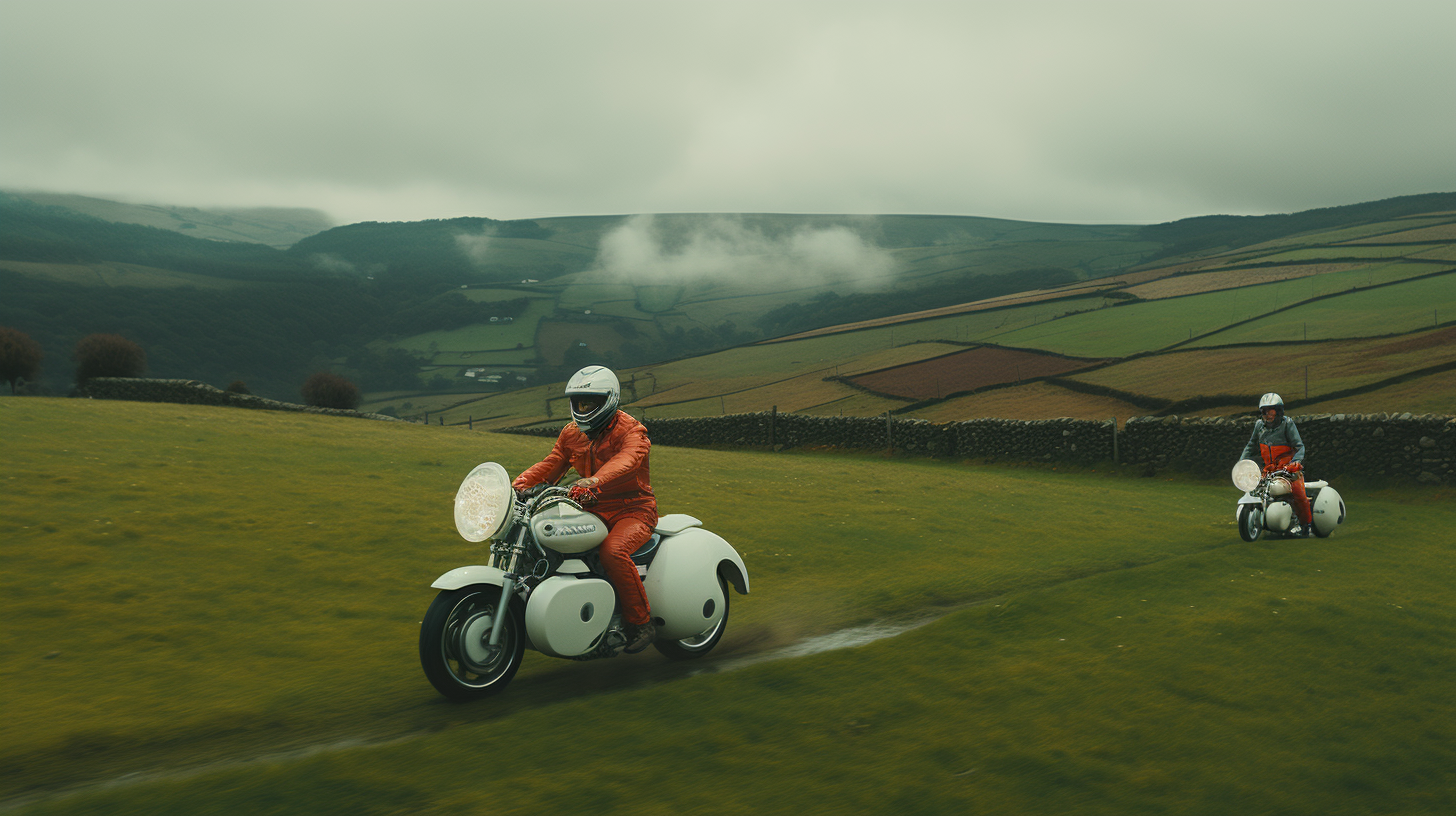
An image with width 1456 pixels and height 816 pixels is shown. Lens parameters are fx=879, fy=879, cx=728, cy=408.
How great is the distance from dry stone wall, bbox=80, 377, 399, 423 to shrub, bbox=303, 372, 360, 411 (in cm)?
1788

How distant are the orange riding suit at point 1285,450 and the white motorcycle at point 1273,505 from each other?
0.43 feet

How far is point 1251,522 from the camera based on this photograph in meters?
14.2

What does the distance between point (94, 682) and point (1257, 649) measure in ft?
30.5

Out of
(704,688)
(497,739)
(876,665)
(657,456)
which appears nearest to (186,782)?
(497,739)

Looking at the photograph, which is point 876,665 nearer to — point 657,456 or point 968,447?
point 657,456

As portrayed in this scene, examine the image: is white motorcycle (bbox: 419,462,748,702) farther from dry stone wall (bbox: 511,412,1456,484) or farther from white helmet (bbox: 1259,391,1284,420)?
dry stone wall (bbox: 511,412,1456,484)

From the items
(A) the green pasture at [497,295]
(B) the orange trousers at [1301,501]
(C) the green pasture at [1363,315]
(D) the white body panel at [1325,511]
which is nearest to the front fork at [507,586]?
(B) the orange trousers at [1301,501]

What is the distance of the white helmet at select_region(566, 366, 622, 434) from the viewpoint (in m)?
7.05

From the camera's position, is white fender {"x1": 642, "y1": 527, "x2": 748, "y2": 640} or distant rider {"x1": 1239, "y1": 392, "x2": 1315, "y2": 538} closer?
white fender {"x1": 642, "y1": 527, "x2": 748, "y2": 640}

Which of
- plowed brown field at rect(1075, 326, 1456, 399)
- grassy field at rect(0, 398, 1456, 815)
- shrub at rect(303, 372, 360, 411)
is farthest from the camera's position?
shrub at rect(303, 372, 360, 411)

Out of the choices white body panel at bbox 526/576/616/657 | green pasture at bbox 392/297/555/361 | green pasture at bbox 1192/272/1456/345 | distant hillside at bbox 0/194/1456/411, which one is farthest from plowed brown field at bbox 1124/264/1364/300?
green pasture at bbox 392/297/555/361

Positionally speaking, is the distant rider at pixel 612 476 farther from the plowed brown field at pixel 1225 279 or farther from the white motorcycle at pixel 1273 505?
the plowed brown field at pixel 1225 279

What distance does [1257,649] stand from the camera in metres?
7.61

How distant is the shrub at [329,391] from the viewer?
56.6 metres
